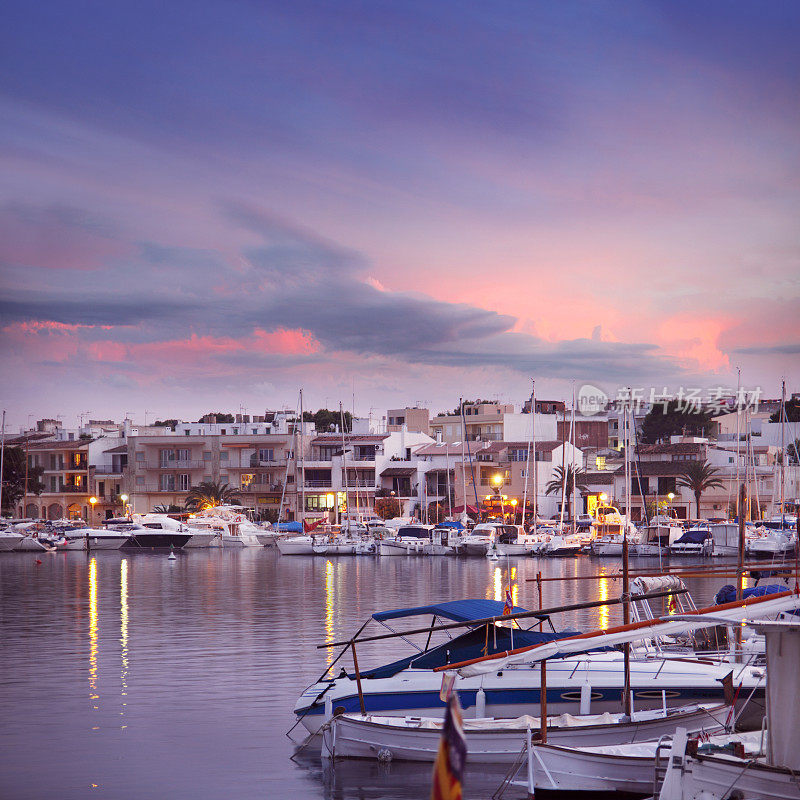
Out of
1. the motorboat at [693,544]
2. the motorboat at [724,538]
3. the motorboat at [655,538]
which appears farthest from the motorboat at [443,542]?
the motorboat at [724,538]

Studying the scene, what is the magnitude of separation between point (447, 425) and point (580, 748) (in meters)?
116

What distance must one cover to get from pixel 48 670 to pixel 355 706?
47.7ft

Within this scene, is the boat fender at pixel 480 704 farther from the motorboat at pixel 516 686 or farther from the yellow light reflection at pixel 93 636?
the yellow light reflection at pixel 93 636

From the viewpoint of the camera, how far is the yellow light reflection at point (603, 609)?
141 feet

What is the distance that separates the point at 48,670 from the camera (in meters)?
32.2

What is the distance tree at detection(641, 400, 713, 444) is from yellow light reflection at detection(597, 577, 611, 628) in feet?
216

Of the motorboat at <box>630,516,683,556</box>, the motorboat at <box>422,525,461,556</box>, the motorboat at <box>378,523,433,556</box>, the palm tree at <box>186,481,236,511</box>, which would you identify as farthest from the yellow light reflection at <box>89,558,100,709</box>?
the palm tree at <box>186,481,236,511</box>

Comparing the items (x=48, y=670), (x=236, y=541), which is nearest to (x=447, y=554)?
(x=236, y=541)

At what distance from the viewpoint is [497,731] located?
19000 mm

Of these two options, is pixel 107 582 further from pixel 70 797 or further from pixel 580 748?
pixel 580 748

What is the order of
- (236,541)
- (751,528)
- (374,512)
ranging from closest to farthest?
(751,528) → (236,541) → (374,512)

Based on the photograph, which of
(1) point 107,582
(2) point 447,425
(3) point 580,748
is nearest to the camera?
(3) point 580,748

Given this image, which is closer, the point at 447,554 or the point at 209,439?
the point at 447,554

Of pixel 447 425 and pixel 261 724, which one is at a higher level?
pixel 447 425
